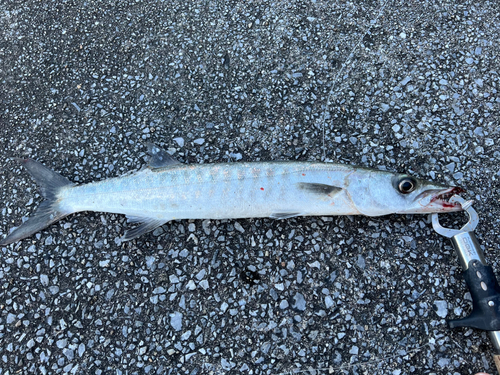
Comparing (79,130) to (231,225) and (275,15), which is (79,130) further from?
(275,15)

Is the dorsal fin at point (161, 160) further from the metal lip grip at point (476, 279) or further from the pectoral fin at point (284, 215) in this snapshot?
the metal lip grip at point (476, 279)

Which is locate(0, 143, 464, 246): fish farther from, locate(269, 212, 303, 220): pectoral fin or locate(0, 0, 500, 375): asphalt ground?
locate(0, 0, 500, 375): asphalt ground

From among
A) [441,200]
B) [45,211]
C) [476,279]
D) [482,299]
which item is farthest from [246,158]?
[482,299]

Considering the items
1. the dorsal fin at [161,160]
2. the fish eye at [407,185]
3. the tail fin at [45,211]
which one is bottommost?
the tail fin at [45,211]

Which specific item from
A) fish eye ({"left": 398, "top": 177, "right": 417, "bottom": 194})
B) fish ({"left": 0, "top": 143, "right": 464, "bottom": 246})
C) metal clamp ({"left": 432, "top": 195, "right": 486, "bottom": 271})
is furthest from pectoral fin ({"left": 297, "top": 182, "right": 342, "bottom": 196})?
metal clamp ({"left": 432, "top": 195, "right": 486, "bottom": 271})

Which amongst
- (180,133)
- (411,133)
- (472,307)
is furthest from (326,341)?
(180,133)

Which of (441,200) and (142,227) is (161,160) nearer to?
(142,227)

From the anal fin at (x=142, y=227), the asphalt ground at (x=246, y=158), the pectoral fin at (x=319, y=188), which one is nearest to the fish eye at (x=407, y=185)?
the asphalt ground at (x=246, y=158)
